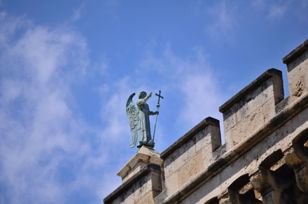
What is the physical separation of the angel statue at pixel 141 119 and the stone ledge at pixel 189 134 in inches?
261

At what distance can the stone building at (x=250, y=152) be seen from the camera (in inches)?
693

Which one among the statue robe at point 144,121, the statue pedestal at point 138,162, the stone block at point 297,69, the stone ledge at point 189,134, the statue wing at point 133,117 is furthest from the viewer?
the statue wing at point 133,117

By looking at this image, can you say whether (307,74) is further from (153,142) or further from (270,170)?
(153,142)

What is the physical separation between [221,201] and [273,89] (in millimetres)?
1718

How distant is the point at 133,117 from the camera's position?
2786 centimetres

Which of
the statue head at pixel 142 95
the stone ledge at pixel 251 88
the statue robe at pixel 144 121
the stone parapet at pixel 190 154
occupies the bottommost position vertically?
the stone parapet at pixel 190 154

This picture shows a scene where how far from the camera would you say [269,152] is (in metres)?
17.8

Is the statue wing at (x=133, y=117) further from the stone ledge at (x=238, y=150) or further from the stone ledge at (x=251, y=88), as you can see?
the stone ledge at (x=251, y=88)

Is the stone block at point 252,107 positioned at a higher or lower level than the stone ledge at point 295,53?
lower

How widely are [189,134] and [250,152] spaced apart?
1.58 metres

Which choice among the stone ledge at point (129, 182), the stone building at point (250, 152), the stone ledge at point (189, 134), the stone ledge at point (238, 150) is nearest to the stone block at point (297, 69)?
the stone building at point (250, 152)

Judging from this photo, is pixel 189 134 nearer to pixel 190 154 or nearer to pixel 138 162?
pixel 190 154

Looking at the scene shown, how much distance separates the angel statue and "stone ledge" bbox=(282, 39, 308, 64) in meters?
8.78

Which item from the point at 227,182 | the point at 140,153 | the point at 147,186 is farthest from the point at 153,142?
the point at 227,182
